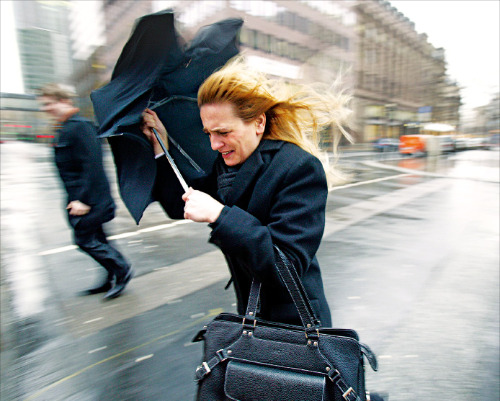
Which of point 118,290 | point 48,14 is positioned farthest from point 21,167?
point 118,290

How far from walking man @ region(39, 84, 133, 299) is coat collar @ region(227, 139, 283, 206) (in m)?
2.65

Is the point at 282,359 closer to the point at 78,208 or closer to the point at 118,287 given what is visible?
the point at 78,208

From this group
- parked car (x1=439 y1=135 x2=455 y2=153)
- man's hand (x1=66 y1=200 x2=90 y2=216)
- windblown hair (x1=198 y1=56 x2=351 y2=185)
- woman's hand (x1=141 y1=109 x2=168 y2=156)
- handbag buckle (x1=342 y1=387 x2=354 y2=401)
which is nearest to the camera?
handbag buckle (x1=342 y1=387 x2=354 y2=401)

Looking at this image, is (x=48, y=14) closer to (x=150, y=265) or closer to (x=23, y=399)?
(x=150, y=265)

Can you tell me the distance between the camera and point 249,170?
1536 millimetres

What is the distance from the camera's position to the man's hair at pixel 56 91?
3.71m

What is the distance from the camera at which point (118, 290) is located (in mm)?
4102

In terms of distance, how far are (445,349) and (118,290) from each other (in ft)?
10.6

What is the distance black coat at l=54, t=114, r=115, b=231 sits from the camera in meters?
3.67

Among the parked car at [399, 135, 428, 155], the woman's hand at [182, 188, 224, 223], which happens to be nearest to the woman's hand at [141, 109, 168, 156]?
the woman's hand at [182, 188, 224, 223]

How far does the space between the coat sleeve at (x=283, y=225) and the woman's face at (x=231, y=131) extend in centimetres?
21

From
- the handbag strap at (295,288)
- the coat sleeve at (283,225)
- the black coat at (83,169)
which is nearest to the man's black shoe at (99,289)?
the black coat at (83,169)

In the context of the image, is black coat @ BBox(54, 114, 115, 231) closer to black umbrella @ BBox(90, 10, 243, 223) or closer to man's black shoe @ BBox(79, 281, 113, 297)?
man's black shoe @ BBox(79, 281, 113, 297)

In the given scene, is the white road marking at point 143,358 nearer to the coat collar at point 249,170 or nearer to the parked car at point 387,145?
the coat collar at point 249,170
